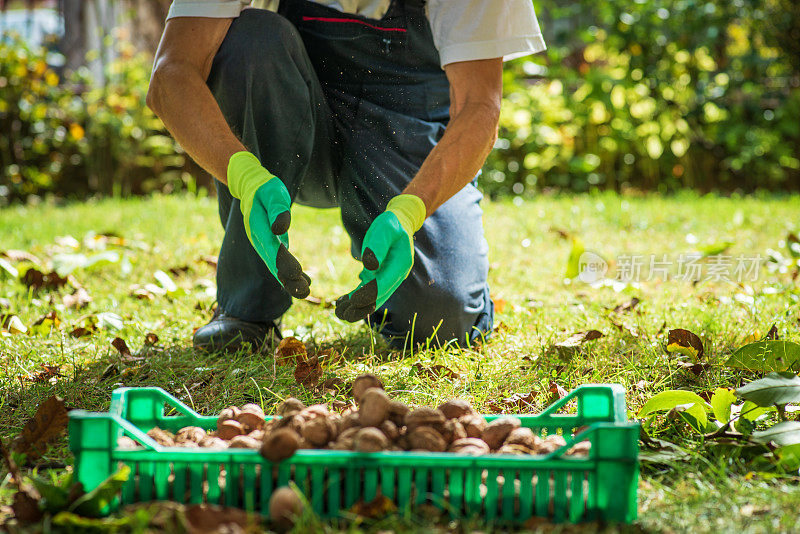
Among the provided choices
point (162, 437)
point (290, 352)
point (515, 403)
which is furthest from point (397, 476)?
point (290, 352)

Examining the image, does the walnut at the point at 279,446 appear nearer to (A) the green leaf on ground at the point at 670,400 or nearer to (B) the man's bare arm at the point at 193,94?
(A) the green leaf on ground at the point at 670,400

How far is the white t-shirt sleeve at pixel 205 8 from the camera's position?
166 cm

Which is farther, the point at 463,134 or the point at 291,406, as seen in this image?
the point at 463,134

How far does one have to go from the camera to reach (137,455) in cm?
95

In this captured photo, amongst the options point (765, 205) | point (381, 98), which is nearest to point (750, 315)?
point (381, 98)

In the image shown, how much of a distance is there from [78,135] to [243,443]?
12.4ft

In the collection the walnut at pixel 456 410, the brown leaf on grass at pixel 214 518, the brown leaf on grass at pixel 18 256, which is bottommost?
the brown leaf on grass at pixel 214 518

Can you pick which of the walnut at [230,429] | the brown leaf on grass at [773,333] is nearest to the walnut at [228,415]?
the walnut at [230,429]

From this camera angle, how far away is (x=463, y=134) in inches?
64.0

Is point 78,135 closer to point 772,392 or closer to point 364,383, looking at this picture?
point 364,383

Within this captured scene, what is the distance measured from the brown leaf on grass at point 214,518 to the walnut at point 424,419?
0.25 meters

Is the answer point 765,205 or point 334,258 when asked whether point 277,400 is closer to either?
point 334,258

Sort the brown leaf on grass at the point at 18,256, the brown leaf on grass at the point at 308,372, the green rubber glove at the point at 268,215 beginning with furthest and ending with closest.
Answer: the brown leaf on grass at the point at 18,256 < the brown leaf on grass at the point at 308,372 < the green rubber glove at the point at 268,215

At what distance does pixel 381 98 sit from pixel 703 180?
3206mm
